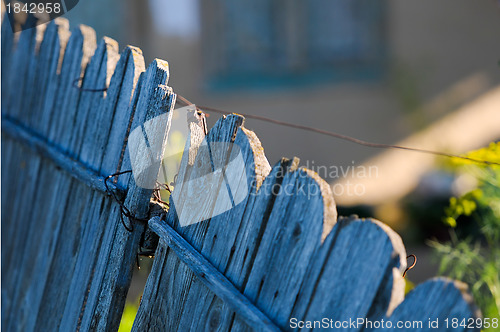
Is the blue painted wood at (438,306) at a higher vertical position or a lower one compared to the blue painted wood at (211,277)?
higher

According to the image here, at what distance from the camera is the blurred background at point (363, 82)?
5.49 meters

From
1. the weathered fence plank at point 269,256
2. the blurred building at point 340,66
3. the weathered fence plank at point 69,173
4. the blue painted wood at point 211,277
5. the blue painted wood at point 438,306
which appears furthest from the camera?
the blurred building at point 340,66

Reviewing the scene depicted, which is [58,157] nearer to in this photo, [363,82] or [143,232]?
[143,232]

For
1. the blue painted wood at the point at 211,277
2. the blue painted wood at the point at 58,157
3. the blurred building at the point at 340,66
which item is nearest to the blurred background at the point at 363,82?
the blurred building at the point at 340,66

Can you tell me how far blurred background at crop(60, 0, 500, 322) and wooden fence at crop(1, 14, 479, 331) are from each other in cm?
294

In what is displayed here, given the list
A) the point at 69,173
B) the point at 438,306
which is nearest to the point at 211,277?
the point at 438,306

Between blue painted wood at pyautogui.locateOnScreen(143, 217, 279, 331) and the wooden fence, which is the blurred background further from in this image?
blue painted wood at pyautogui.locateOnScreen(143, 217, 279, 331)

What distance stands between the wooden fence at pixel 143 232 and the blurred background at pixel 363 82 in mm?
2943

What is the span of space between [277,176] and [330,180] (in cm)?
459

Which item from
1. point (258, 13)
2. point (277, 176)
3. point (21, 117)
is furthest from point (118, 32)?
point (277, 176)

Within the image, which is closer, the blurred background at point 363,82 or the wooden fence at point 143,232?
the wooden fence at point 143,232

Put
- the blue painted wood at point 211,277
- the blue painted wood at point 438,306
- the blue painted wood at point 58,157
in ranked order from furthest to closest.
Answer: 1. the blue painted wood at point 58,157
2. the blue painted wood at point 211,277
3. the blue painted wood at point 438,306

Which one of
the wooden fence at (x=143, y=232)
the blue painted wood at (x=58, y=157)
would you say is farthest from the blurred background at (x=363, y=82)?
the wooden fence at (x=143, y=232)

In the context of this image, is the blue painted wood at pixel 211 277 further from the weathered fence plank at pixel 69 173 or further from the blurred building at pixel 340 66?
the blurred building at pixel 340 66
